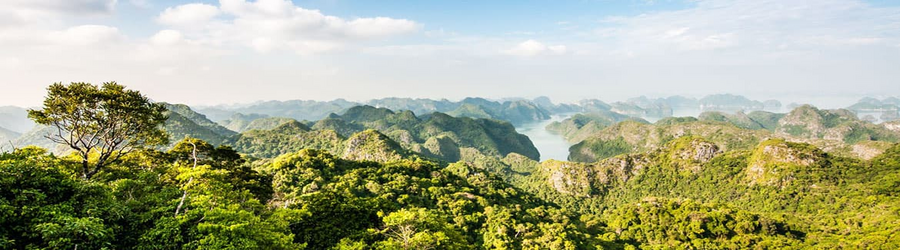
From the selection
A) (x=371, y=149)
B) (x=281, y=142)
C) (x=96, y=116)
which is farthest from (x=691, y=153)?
(x=281, y=142)

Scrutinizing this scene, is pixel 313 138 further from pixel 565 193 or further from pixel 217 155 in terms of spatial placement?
pixel 217 155

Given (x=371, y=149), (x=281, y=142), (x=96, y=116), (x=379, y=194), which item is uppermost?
(x=96, y=116)

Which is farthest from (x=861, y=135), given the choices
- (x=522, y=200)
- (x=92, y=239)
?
(x=92, y=239)

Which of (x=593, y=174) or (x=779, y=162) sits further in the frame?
(x=593, y=174)

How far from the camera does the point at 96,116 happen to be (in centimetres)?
1998

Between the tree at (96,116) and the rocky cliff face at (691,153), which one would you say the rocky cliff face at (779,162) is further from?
the tree at (96,116)

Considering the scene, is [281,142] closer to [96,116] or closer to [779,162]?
[96,116]

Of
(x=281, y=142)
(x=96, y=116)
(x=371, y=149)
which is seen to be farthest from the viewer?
(x=281, y=142)

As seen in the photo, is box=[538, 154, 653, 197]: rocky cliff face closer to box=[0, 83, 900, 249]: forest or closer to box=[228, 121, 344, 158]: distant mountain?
box=[0, 83, 900, 249]: forest

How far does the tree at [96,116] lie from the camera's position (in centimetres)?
1880

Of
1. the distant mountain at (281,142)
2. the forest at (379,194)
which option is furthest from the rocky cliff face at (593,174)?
the distant mountain at (281,142)

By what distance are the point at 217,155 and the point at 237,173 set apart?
279 inches

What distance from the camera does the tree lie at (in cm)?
1880

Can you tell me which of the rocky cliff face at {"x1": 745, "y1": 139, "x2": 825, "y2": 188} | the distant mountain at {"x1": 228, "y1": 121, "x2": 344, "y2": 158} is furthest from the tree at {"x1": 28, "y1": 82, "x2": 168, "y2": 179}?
the rocky cliff face at {"x1": 745, "y1": 139, "x2": 825, "y2": 188}
